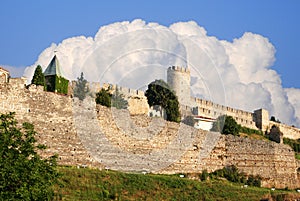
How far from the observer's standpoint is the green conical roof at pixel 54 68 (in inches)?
1696

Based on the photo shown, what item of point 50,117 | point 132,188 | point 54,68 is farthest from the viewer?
point 54,68

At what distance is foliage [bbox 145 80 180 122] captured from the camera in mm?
55709

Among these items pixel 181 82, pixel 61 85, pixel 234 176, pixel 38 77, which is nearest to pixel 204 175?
pixel 234 176

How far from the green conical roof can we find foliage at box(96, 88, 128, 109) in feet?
11.0

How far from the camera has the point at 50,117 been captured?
35531mm

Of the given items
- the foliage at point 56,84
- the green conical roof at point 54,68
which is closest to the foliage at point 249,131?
the green conical roof at point 54,68

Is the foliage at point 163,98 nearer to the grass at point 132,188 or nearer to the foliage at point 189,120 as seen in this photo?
the foliage at point 189,120

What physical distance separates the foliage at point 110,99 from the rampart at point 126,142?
2.83m

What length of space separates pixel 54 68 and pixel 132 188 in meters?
14.1

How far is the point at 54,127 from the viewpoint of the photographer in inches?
1399

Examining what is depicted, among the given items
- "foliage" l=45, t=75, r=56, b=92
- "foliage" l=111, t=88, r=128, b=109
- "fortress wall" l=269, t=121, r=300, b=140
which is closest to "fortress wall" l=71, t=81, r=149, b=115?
"foliage" l=111, t=88, r=128, b=109

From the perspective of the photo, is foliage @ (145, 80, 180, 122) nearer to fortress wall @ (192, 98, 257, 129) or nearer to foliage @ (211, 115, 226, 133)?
foliage @ (211, 115, 226, 133)

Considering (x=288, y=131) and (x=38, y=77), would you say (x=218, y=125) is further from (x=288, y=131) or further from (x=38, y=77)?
(x=288, y=131)

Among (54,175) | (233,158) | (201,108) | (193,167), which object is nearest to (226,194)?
(193,167)
